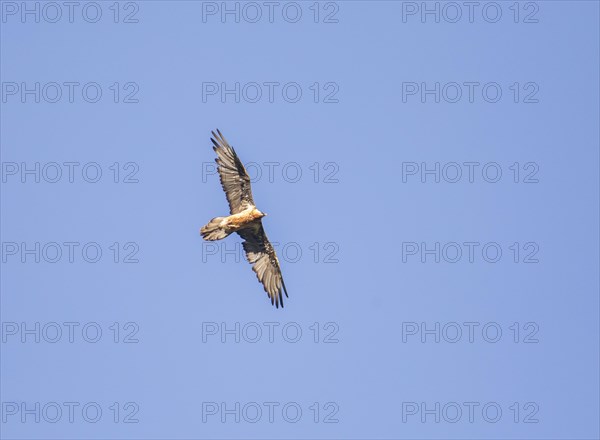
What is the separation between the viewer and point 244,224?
30672mm

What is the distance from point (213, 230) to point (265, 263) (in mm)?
3139

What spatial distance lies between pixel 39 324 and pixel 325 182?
1022 cm

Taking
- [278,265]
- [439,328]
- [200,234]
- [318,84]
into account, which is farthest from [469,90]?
[200,234]

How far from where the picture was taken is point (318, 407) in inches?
1435

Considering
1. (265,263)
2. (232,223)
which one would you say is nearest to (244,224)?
(232,223)

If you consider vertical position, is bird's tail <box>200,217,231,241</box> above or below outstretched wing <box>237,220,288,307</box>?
above

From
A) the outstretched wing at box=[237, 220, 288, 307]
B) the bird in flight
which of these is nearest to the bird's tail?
the bird in flight

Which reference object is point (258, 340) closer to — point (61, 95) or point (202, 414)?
point (202, 414)

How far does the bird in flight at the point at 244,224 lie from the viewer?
98.8 feet

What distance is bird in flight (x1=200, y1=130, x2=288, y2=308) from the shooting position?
3011 cm

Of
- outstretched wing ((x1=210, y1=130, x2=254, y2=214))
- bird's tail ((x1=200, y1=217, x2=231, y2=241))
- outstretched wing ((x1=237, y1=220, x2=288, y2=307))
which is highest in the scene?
outstretched wing ((x1=210, y1=130, x2=254, y2=214))

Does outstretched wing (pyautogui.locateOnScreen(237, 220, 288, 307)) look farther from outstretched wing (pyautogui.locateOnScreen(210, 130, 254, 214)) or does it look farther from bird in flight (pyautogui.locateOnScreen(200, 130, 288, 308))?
outstretched wing (pyautogui.locateOnScreen(210, 130, 254, 214))

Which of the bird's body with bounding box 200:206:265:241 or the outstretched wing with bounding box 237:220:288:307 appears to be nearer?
the bird's body with bounding box 200:206:265:241

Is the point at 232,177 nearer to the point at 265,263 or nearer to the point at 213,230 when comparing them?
the point at 213,230
